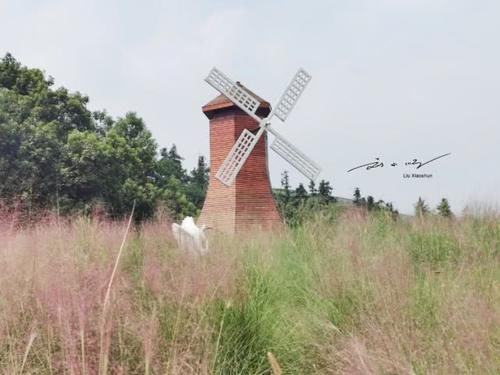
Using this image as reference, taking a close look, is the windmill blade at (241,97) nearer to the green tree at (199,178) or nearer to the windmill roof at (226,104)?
the windmill roof at (226,104)

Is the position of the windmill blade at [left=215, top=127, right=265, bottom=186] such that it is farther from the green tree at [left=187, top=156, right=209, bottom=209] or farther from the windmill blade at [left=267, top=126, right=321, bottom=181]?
the green tree at [left=187, top=156, right=209, bottom=209]

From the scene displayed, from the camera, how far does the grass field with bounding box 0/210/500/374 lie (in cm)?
198

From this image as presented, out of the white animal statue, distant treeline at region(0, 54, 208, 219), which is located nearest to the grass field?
the white animal statue

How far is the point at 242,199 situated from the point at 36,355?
1199 centimetres

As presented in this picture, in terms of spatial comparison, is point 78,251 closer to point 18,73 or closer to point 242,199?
point 242,199

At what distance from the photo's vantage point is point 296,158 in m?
14.5

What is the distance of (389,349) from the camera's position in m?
2.03

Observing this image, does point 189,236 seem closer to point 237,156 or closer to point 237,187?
point 237,156

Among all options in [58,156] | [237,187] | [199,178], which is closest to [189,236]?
[237,187]

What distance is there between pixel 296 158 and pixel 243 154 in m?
1.59

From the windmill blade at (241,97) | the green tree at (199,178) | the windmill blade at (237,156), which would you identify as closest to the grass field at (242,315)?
the windmill blade at (237,156)

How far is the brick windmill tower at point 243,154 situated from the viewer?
14188 millimetres

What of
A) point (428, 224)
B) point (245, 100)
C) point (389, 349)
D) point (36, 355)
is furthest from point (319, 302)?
point (245, 100)

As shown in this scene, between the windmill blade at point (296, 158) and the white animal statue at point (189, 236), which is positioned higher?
the windmill blade at point (296, 158)
